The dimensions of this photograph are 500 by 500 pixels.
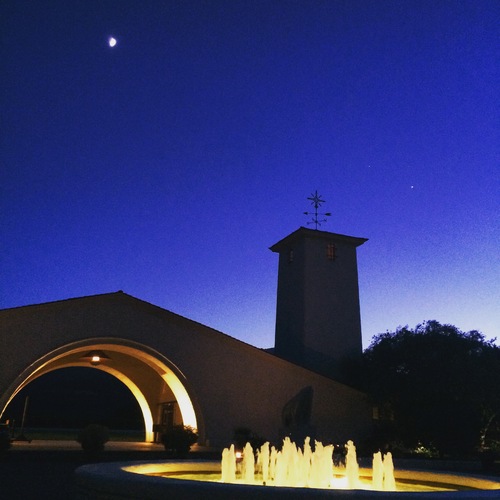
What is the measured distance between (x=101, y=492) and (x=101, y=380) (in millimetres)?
50240

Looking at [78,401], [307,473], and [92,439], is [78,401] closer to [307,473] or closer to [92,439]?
[92,439]

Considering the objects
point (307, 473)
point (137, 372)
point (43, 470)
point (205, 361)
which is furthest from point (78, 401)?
point (307, 473)

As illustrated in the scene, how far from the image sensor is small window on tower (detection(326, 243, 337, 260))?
3419cm

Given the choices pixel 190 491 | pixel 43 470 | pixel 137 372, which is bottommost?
pixel 43 470

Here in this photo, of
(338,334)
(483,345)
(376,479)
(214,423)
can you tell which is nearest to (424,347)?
(483,345)

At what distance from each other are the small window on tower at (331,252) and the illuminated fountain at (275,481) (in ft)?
68.9

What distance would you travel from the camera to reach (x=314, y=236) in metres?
34.0

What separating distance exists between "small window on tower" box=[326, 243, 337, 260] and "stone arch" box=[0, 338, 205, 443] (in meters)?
12.7

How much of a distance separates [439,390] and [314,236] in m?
12.8

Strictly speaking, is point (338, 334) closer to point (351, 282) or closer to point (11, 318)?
point (351, 282)

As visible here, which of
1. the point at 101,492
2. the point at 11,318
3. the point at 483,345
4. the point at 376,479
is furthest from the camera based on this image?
the point at 483,345

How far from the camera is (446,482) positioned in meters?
10.2

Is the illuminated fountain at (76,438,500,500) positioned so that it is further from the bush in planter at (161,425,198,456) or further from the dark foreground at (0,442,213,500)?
the bush in planter at (161,425,198,456)

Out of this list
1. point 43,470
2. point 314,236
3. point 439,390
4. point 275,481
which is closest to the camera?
point 275,481
